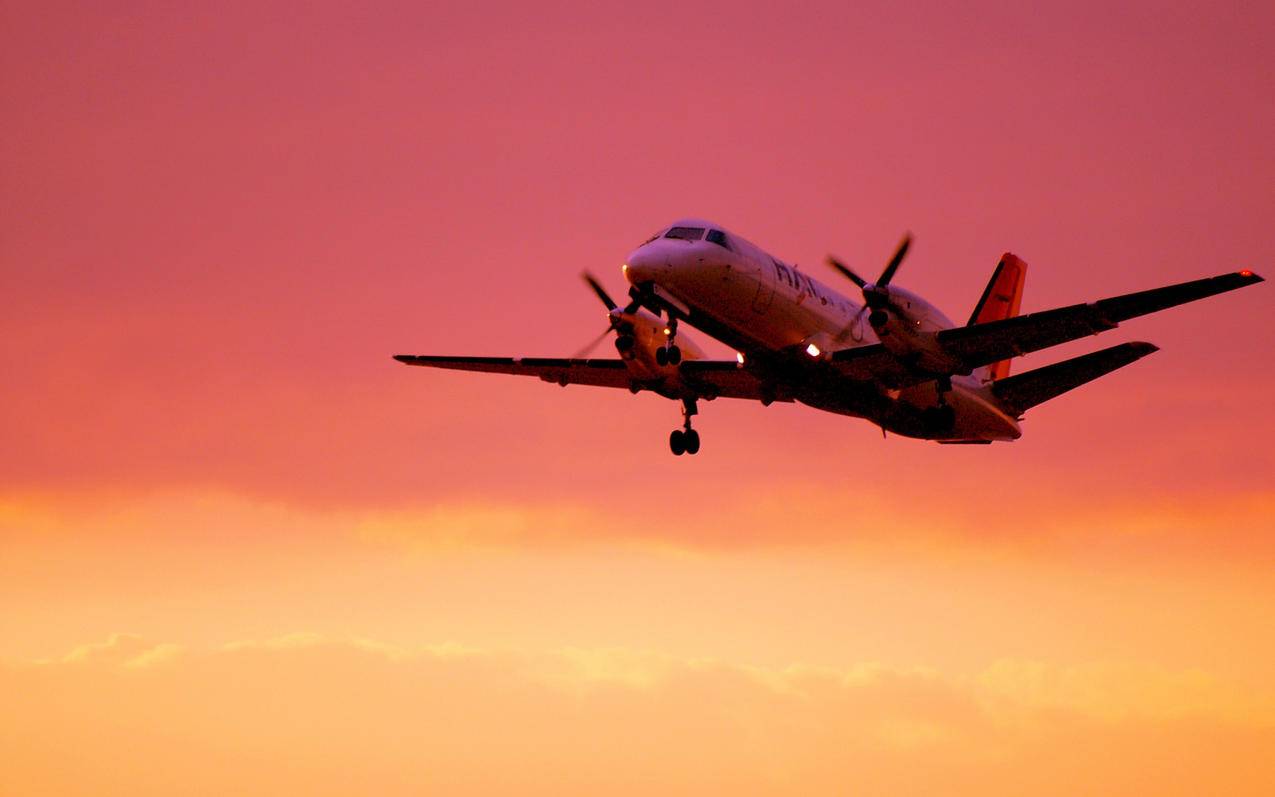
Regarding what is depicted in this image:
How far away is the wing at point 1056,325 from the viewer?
33.1m

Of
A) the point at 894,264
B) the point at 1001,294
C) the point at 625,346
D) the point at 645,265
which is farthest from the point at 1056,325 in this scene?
the point at 1001,294

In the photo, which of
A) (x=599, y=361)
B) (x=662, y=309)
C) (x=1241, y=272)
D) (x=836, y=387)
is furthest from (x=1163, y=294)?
(x=599, y=361)

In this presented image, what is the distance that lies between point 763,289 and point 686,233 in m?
2.12

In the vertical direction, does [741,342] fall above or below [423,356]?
below

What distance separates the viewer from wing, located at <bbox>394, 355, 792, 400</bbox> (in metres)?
39.7

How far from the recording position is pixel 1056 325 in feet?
116

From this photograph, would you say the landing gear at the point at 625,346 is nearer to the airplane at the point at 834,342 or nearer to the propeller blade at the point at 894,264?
the airplane at the point at 834,342

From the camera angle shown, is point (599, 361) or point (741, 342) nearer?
point (741, 342)

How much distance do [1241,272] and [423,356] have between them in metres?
22.4

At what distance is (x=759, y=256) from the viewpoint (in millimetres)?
35688

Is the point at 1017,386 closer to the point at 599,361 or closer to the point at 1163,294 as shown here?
the point at 1163,294

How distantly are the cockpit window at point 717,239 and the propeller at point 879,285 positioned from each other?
2630 millimetres

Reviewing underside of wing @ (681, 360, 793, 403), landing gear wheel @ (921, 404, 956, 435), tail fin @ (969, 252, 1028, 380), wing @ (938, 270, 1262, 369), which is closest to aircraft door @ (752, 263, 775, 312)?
underside of wing @ (681, 360, 793, 403)

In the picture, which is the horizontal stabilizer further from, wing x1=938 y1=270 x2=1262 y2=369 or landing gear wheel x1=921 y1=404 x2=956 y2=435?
landing gear wheel x1=921 y1=404 x2=956 y2=435
